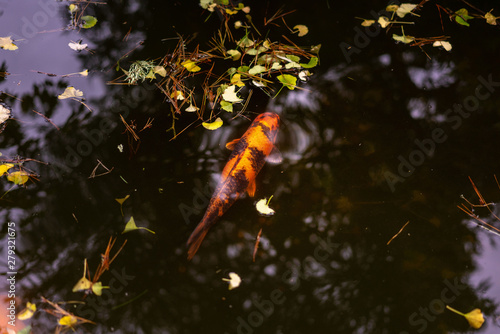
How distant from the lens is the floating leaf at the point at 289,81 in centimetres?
289

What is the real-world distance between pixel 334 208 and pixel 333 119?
77cm

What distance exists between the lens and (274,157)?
264cm

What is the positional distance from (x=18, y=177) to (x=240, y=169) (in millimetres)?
1716

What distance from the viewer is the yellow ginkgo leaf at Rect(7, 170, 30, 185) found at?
8.25ft

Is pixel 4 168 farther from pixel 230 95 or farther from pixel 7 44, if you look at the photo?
pixel 230 95

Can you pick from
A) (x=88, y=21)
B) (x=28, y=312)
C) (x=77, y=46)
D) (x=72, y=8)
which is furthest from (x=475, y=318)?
(x=72, y=8)

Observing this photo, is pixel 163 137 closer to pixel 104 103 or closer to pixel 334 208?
pixel 104 103

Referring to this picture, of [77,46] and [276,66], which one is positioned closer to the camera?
[276,66]

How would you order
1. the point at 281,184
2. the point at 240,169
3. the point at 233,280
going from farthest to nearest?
the point at 281,184
the point at 240,169
the point at 233,280

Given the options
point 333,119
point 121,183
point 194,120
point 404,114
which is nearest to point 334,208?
point 333,119

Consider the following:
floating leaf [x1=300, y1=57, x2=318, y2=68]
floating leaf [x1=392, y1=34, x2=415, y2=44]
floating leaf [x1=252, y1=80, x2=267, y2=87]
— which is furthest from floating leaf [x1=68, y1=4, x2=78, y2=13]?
floating leaf [x1=392, y1=34, x2=415, y2=44]

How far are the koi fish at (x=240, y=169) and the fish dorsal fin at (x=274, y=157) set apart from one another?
0.07 feet

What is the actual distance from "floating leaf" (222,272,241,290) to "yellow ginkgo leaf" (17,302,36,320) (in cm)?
130

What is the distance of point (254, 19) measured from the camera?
3.19 meters
